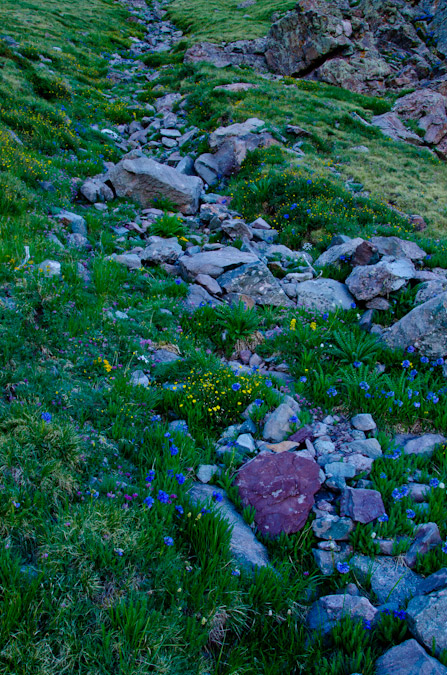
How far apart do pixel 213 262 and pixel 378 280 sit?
2.89 m

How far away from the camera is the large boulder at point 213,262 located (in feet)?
24.8

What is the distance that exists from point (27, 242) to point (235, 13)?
46701 mm

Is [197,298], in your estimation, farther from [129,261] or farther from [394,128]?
[394,128]

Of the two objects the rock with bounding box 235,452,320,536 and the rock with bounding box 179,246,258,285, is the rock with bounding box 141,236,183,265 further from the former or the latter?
the rock with bounding box 235,452,320,536

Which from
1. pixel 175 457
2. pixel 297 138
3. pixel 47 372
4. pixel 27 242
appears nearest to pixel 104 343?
pixel 47 372

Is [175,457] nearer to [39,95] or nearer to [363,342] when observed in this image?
[363,342]

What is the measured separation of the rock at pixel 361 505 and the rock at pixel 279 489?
0.87 ft

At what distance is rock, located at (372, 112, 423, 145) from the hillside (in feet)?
28.8

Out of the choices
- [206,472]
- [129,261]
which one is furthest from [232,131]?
[206,472]

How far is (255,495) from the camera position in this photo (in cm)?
363

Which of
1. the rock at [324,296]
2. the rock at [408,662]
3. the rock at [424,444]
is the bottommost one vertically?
the rock at [324,296]

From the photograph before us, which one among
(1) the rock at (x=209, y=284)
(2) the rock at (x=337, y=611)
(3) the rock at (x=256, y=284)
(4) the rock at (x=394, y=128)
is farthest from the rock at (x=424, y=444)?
(4) the rock at (x=394, y=128)

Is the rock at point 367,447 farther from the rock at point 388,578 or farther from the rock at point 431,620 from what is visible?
the rock at point 431,620

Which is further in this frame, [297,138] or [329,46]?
[329,46]
